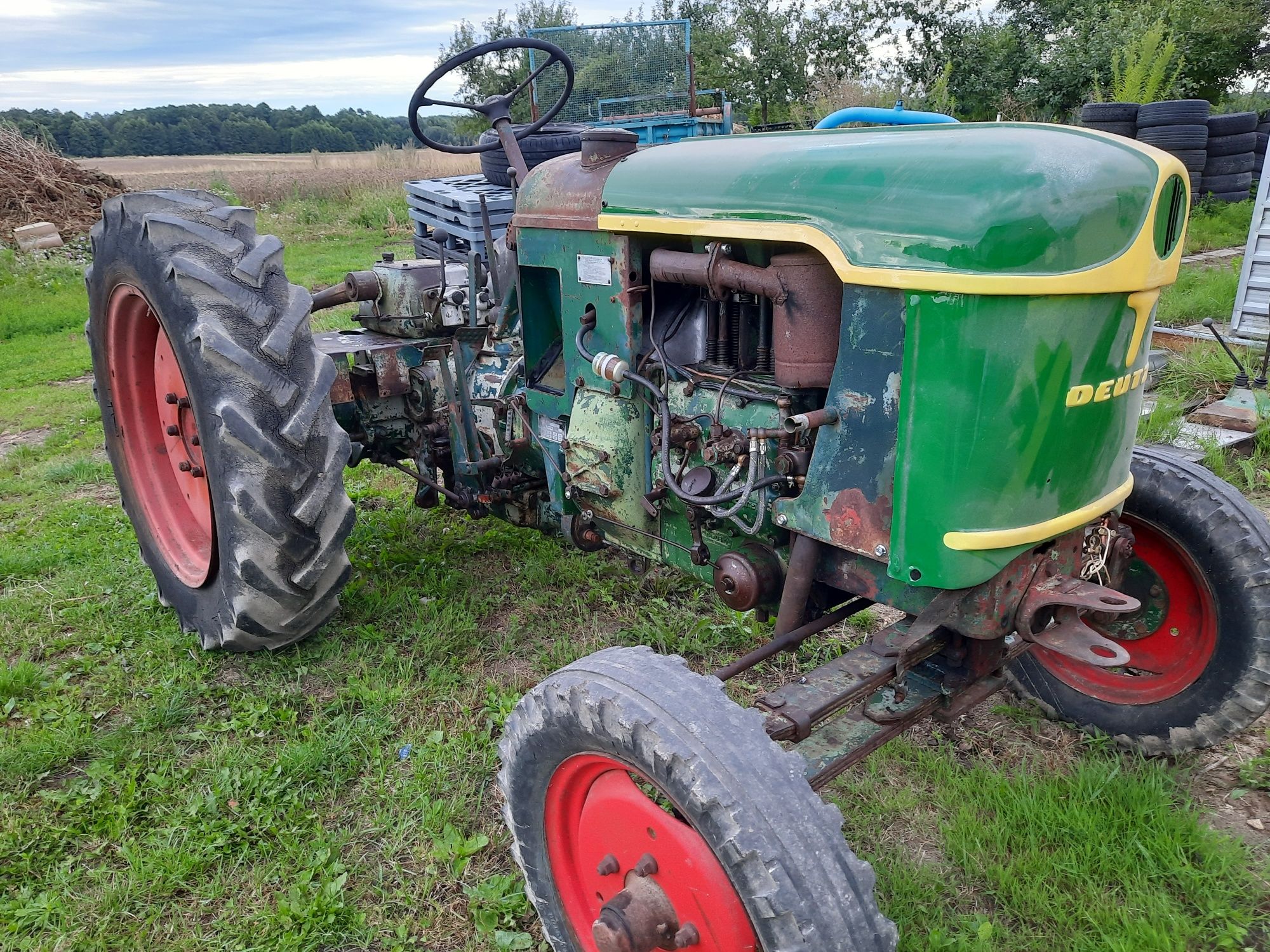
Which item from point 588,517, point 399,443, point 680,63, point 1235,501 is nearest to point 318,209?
point 680,63

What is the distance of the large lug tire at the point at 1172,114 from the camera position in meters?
10.4

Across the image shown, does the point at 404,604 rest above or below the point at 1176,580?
below

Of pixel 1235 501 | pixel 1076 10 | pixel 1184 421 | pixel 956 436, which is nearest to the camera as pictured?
pixel 956 436

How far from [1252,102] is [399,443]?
2048 cm

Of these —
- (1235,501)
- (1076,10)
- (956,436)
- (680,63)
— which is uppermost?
(1076,10)

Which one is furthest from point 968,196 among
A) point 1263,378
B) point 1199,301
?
point 1199,301

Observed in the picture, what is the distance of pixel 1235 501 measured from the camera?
2463 mm

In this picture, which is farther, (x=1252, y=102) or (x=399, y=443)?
(x=1252, y=102)

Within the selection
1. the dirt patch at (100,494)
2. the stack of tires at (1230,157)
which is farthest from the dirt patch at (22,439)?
the stack of tires at (1230,157)

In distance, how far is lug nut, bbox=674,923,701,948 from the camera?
5.48 ft

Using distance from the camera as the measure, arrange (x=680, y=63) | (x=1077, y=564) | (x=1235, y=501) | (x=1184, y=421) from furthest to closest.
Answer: (x=680, y=63), (x=1184, y=421), (x=1235, y=501), (x=1077, y=564)

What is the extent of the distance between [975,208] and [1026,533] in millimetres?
659

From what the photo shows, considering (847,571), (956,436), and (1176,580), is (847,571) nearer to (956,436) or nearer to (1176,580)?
(956,436)

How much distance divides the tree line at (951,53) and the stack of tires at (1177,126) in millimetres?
2508
